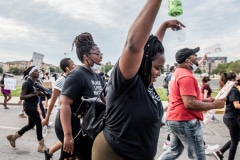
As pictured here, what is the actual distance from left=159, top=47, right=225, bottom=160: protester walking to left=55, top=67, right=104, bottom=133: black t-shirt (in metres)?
1.02

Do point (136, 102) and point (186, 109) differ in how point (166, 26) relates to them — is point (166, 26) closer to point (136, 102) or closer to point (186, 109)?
point (136, 102)

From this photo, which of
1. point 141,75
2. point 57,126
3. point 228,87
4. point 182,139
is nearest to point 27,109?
point 57,126

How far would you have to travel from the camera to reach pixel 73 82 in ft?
8.68

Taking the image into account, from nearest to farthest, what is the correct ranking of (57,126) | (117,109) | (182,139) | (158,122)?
(117,109) < (158,122) < (57,126) < (182,139)

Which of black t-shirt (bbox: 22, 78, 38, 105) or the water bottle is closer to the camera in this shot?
the water bottle

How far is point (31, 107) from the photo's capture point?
16.5ft

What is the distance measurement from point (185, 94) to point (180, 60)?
0.51 m

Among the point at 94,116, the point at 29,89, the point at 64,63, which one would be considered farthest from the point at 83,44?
the point at 29,89

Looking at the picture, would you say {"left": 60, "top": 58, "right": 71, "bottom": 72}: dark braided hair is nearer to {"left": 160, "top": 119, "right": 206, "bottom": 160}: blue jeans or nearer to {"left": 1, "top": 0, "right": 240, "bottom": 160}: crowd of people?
{"left": 1, "top": 0, "right": 240, "bottom": 160}: crowd of people

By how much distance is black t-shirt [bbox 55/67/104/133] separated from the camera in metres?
2.64

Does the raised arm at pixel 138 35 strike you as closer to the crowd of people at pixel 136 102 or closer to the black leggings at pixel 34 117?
the crowd of people at pixel 136 102

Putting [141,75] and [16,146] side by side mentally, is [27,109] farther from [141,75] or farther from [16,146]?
[141,75]

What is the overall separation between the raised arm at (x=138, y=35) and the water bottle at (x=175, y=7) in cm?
75

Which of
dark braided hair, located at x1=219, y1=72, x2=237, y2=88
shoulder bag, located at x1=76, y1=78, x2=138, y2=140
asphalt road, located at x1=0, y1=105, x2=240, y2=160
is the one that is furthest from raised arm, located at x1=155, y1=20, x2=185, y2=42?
asphalt road, located at x1=0, y1=105, x2=240, y2=160
